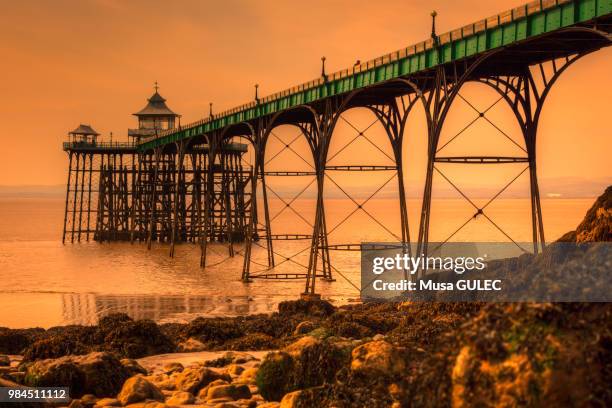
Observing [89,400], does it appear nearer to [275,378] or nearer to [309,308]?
[275,378]

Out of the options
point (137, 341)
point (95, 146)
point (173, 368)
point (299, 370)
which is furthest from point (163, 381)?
point (95, 146)

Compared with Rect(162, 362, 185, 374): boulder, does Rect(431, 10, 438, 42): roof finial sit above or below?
above

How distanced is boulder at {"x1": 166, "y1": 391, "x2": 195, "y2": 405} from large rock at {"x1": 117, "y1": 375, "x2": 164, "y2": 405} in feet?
0.58

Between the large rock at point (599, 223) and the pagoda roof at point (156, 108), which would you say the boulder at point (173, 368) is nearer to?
the large rock at point (599, 223)

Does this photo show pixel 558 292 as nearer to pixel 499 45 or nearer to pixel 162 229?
pixel 499 45

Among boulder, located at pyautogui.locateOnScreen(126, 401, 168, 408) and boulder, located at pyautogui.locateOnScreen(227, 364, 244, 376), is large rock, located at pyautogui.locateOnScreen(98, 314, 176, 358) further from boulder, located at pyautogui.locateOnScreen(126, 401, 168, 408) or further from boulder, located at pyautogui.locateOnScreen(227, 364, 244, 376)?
boulder, located at pyautogui.locateOnScreen(126, 401, 168, 408)

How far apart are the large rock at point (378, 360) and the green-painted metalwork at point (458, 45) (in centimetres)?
1312

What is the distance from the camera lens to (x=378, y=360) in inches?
397

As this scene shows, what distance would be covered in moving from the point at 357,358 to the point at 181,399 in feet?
10.8

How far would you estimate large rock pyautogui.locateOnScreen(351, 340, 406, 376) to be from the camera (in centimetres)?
996

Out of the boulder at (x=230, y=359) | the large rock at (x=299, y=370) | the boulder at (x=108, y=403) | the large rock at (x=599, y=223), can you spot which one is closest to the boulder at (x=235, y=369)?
the boulder at (x=230, y=359)

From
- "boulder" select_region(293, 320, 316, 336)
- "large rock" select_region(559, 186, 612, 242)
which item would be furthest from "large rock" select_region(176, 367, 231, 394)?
"large rock" select_region(559, 186, 612, 242)

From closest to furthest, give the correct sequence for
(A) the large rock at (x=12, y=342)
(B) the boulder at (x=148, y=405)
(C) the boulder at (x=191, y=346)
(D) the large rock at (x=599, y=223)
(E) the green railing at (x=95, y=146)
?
(B) the boulder at (x=148, y=405), (D) the large rock at (x=599, y=223), (C) the boulder at (x=191, y=346), (A) the large rock at (x=12, y=342), (E) the green railing at (x=95, y=146)

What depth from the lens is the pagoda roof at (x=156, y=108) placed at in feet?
295
